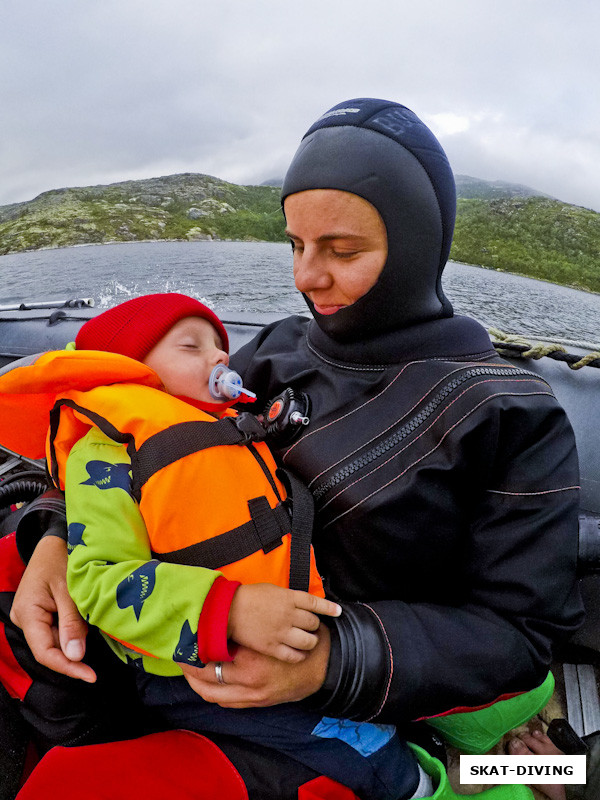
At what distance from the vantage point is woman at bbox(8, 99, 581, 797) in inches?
46.4

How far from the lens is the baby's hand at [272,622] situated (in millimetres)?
1023

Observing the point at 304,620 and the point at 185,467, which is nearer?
the point at 304,620

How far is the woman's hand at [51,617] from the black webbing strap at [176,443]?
1.45 feet

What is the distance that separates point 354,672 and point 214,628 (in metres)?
0.42

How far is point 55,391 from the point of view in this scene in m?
1.54

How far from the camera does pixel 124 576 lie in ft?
3.59

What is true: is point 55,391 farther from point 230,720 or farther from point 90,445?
point 230,720

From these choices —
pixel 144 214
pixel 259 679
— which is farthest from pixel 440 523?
pixel 144 214

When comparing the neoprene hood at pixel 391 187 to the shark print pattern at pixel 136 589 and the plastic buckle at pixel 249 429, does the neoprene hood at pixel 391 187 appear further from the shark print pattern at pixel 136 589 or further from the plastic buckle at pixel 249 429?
the shark print pattern at pixel 136 589

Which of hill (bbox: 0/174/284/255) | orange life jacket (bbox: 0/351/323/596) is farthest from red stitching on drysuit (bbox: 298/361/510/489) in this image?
hill (bbox: 0/174/284/255)

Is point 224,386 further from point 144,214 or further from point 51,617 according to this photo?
point 144,214

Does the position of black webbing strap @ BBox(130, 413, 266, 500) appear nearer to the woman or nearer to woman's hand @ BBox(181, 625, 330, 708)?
the woman

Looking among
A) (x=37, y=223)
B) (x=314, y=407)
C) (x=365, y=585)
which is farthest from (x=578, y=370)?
(x=37, y=223)

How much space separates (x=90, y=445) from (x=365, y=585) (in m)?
1.02
